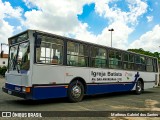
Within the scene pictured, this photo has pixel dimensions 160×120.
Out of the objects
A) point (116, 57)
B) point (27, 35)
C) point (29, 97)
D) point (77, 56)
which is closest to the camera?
point (29, 97)

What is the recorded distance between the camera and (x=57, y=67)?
10.7m

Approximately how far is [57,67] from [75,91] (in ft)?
5.06

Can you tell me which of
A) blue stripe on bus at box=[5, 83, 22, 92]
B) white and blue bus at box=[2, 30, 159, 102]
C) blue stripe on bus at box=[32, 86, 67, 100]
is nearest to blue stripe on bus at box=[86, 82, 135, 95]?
white and blue bus at box=[2, 30, 159, 102]

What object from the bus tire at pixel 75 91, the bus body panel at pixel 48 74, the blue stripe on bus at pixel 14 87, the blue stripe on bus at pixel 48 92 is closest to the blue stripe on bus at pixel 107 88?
the bus tire at pixel 75 91

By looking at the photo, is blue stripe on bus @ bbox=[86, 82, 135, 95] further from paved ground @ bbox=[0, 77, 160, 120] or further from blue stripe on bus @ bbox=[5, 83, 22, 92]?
blue stripe on bus @ bbox=[5, 83, 22, 92]

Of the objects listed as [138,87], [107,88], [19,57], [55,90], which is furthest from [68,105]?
[138,87]

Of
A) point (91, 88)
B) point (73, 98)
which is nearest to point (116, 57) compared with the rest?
point (91, 88)

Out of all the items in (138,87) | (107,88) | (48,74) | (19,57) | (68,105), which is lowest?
(68,105)

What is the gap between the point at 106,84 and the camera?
537 inches

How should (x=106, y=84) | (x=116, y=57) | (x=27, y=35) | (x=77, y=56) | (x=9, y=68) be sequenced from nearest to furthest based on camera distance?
(x=27, y=35)
(x=9, y=68)
(x=77, y=56)
(x=106, y=84)
(x=116, y=57)

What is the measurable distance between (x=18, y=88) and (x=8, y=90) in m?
0.95

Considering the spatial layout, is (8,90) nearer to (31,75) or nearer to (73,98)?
(31,75)

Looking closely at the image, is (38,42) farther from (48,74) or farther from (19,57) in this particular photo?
(48,74)

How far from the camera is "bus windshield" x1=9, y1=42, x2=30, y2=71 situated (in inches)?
390
